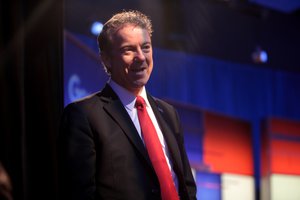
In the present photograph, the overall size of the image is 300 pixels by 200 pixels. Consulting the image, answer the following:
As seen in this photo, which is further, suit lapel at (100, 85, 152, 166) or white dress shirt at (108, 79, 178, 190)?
white dress shirt at (108, 79, 178, 190)

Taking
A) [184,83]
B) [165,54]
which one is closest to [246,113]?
[184,83]

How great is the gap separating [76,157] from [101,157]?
9cm

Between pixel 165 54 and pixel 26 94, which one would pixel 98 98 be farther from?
pixel 165 54

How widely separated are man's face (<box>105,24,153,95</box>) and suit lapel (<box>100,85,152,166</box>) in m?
0.07

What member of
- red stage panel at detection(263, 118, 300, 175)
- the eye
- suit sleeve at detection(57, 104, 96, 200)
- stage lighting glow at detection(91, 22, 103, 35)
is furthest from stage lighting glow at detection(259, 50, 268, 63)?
suit sleeve at detection(57, 104, 96, 200)

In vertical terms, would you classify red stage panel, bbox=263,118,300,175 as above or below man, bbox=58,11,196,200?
above

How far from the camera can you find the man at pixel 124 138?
165cm

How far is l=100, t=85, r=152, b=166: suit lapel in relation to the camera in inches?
67.3

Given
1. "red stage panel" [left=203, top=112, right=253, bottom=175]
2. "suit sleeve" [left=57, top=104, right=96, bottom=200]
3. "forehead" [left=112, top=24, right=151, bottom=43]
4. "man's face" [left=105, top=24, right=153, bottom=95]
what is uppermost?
"red stage panel" [left=203, top=112, right=253, bottom=175]

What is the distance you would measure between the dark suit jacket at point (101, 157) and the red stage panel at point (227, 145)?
436 centimetres

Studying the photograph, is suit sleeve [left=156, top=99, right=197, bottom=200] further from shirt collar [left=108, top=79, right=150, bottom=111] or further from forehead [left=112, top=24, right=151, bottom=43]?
forehead [left=112, top=24, right=151, bottom=43]

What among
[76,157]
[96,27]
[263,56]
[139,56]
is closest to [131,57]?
[139,56]

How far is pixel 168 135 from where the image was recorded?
6.06 ft

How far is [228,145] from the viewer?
6.31 meters
